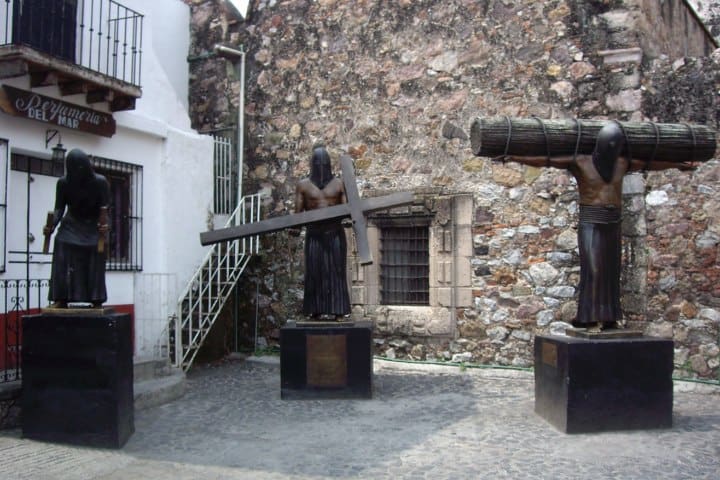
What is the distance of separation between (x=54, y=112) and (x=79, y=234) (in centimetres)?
228

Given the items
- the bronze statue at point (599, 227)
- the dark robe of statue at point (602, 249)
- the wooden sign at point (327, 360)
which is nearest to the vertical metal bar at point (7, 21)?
the wooden sign at point (327, 360)

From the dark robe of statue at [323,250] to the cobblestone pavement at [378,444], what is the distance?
97 centimetres

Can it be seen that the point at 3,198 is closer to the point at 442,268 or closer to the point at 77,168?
the point at 77,168

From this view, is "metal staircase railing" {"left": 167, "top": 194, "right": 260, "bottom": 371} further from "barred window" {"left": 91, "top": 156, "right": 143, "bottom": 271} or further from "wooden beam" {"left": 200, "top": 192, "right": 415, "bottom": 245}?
"wooden beam" {"left": 200, "top": 192, "right": 415, "bottom": 245}

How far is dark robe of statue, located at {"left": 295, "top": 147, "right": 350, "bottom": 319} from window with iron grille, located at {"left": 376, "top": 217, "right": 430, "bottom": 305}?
2.09 meters

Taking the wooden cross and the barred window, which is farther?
the barred window

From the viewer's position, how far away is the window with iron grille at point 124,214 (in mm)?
8438

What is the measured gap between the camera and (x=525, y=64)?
8.66 metres

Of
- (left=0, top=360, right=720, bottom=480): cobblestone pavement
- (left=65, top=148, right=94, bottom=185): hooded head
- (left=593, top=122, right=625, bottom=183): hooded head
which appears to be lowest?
(left=0, top=360, right=720, bottom=480): cobblestone pavement

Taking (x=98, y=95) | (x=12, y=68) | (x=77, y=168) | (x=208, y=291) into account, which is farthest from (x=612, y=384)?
(x=12, y=68)

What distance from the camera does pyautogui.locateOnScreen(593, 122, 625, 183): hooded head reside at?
5.74 meters

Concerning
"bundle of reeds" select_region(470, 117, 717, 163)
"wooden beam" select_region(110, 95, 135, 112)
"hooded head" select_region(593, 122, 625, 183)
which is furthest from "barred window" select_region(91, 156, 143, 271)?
"hooded head" select_region(593, 122, 625, 183)

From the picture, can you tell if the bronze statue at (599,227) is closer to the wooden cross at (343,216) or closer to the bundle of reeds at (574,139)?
the bundle of reeds at (574,139)

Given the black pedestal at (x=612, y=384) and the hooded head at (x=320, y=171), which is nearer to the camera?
the black pedestal at (x=612, y=384)
